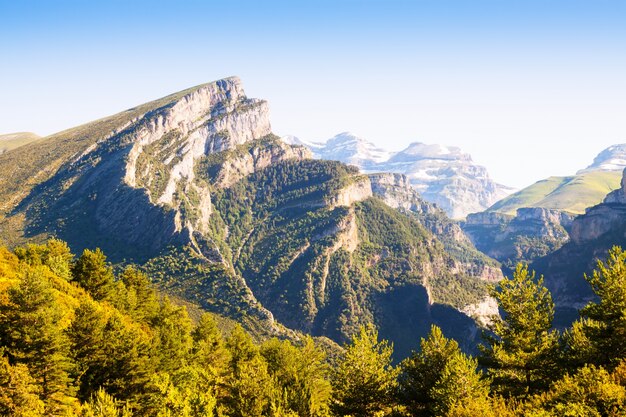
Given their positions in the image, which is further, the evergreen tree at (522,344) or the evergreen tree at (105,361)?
the evergreen tree at (105,361)

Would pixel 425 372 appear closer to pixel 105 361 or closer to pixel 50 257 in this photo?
pixel 105 361

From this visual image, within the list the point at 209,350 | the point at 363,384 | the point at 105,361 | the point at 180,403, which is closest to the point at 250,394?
the point at 180,403

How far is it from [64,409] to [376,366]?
3368cm

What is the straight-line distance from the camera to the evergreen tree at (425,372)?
146ft

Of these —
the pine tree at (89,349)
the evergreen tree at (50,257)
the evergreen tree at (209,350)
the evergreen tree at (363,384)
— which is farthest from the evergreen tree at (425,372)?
the evergreen tree at (50,257)

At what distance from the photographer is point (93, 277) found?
77.0 metres

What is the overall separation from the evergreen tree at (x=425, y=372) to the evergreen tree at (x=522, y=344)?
6.38 meters

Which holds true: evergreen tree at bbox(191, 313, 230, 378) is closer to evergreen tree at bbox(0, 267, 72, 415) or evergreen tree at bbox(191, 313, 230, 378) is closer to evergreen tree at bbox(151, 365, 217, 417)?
evergreen tree at bbox(151, 365, 217, 417)

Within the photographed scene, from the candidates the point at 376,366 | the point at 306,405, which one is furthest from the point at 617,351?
the point at 306,405

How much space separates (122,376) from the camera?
49750 mm

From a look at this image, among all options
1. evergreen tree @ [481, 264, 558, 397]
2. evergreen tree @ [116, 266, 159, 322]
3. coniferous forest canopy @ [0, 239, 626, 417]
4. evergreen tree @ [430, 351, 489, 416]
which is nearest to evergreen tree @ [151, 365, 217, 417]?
coniferous forest canopy @ [0, 239, 626, 417]

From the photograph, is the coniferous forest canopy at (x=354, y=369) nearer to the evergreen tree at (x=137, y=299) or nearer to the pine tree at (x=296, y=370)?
the pine tree at (x=296, y=370)

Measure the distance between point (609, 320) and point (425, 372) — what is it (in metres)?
20.2

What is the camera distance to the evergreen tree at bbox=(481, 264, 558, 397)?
46.0 meters
